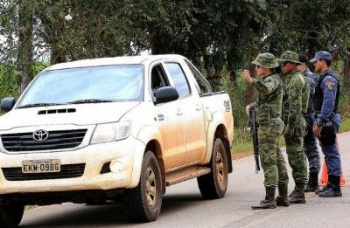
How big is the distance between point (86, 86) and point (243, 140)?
1504 cm

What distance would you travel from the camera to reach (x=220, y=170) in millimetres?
11875

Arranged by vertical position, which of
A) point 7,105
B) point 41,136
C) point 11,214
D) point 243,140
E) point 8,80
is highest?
point 8,80

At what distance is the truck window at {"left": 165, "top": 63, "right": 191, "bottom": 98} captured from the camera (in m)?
11.1

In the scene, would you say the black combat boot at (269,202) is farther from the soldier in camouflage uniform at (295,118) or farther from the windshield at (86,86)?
the windshield at (86,86)

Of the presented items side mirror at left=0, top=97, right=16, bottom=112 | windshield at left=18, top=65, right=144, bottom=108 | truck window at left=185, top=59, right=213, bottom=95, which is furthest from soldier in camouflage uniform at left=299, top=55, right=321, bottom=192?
side mirror at left=0, top=97, right=16, bottom=112

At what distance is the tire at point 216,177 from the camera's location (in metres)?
11.5

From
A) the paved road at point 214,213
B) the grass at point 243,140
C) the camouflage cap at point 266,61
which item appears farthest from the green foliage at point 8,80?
the camouflage cap at point 266,61

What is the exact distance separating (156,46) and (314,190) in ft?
43.6

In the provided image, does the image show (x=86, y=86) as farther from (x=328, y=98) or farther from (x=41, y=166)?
(x=328, y=98)

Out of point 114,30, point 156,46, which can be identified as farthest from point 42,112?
point 156,46

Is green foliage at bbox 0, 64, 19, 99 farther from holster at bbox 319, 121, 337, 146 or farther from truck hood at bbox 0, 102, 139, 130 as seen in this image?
truck hood at bbox 0, 102, 139, 130

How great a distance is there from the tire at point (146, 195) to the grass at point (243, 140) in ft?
34.8

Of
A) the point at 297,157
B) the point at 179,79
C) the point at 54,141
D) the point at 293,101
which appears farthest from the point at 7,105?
the point at 297,157

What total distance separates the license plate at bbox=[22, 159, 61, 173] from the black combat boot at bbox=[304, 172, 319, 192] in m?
4.26
